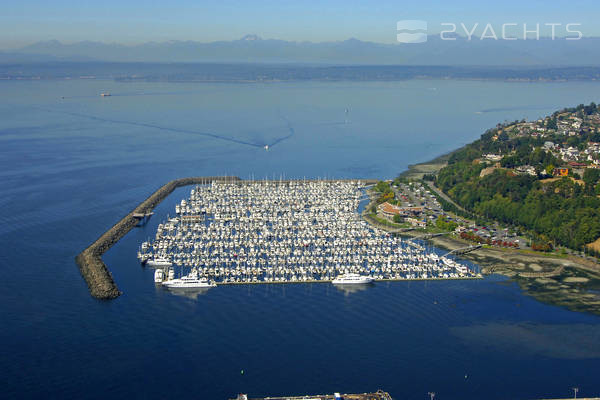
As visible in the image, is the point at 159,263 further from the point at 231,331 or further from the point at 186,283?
the point at 231,331

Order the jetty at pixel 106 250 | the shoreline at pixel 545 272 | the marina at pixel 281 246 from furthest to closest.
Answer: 1. the marina at pixel 281 246
2. the shoreline at pixel 545 272
3. the jetty at pixel 106 250

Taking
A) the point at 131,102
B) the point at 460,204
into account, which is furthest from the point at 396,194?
the point at 131,102

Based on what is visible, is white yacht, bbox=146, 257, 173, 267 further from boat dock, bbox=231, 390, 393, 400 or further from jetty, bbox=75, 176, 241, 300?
boat dock, bbox=231, 390, 393, 400

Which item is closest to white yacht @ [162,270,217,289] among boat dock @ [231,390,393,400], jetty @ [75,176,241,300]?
jetty @ [75,176,241,300]

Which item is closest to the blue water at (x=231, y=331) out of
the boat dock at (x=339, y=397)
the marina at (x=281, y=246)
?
the boat dock at (x=339, y=397)

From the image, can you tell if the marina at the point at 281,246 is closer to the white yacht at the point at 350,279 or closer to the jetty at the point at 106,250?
the white yacht at the point at 350,279

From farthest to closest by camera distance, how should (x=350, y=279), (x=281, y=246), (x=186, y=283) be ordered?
(x=281, y=246) < (x=350, y=279) < (x=186, y=283)

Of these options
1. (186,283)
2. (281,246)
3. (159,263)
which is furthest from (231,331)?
(281,246)

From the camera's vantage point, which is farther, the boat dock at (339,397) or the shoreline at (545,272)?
the shoreline at (545,272)

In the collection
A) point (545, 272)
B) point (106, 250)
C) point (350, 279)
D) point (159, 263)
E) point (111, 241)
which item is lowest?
point (545, 272)
